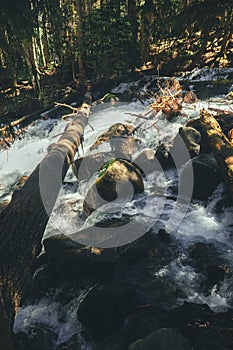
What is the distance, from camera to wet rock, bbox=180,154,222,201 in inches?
274

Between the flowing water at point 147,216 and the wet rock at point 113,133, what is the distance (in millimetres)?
266

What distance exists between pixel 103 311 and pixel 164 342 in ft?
3.68

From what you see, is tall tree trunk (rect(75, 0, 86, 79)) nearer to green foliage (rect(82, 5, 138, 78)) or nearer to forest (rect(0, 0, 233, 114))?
forest (rect(0, 0, 233, 114))

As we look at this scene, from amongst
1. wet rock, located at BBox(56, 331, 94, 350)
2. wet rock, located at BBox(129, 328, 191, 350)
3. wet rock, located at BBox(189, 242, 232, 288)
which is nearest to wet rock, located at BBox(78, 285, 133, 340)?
wet rock, located at BBox(56, 331, 94, 350)

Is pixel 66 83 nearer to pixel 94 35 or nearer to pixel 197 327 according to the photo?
pixel 94 35

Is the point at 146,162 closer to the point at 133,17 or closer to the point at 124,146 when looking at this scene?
the point at 124,146

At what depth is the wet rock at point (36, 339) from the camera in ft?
14.6

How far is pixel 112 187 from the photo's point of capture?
23.4 feet

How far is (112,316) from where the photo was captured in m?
4.44

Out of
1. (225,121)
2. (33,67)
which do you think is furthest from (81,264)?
(33,67)

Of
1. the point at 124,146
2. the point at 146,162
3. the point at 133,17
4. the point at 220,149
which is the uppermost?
the point at 133,17

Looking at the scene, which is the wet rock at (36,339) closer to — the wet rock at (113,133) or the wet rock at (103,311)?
the wet rock at (103,311)

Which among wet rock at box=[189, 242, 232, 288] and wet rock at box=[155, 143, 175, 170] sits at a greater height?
wet rock at box=[155, 143, 175, 170]

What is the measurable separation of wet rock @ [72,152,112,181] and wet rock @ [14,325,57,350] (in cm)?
463
